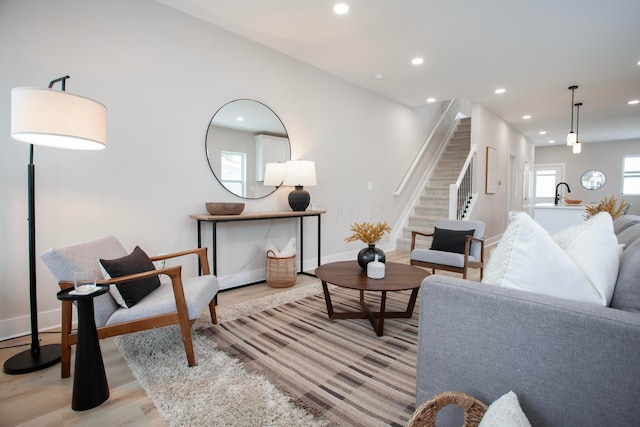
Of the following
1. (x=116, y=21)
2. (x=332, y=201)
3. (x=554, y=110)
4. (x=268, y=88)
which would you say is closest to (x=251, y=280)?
(x=332, y=201)

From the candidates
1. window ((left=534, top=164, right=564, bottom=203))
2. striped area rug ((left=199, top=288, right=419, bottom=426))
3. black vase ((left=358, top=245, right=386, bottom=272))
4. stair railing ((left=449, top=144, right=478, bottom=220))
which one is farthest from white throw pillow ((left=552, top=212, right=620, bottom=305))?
window ((left=534, top=164, right=564, bottom=203))

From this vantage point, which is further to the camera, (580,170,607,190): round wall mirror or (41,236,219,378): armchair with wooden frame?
(580,170,607,190): round wall mirror

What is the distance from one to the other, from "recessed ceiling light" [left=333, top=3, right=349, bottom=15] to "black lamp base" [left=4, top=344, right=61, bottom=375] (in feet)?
10.7

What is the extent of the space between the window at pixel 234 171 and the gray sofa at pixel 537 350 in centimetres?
267

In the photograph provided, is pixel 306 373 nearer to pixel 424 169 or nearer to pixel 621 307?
pixel 621 307

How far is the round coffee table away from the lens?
2.31m

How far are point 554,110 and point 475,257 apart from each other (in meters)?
4.81

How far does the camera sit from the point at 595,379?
35.4 inches

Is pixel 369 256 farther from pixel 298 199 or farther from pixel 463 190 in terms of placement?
pixel 463 190

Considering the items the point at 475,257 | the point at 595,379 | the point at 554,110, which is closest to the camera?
the point at 595,379

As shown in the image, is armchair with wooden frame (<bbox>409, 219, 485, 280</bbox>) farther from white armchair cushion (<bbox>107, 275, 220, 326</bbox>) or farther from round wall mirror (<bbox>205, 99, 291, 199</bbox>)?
white armchair cushion (<bbox>107, 275, 220, 326</bbox>)

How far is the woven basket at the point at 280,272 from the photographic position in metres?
3.49

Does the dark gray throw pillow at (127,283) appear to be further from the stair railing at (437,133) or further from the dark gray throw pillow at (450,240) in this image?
the stair railing at (437,133)

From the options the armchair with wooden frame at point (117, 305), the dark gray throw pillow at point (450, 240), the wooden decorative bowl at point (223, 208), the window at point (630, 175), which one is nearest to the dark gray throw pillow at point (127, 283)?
the armchair with wooden frame at point (117, 305)
